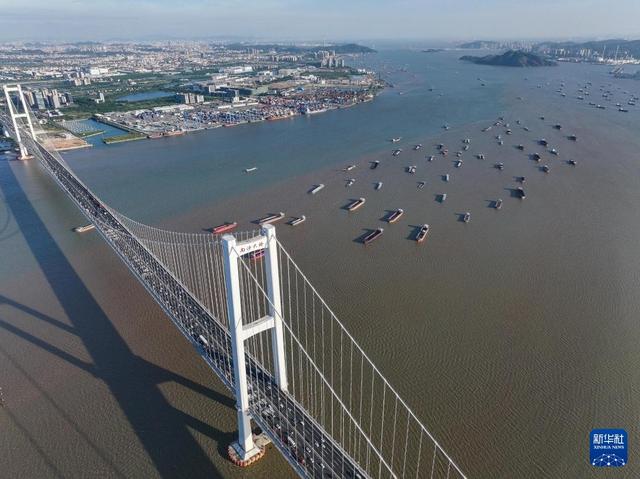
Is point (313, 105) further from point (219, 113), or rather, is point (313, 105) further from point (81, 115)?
point (81, 115)

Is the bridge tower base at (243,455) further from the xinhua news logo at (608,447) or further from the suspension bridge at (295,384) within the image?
the xinhua news logo at (608,447)

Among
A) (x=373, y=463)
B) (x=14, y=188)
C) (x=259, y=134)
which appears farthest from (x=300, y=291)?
(x=259, y=134)

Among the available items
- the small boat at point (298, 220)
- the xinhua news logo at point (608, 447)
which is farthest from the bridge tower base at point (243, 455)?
the small boat at point (298, 220)

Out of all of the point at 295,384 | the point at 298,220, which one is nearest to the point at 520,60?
the point at 298,220

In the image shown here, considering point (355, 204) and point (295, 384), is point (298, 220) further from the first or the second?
point (295, 384)

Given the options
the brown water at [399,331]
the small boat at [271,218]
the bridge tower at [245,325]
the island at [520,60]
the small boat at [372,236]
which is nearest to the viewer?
the bridge tower at [245,325]

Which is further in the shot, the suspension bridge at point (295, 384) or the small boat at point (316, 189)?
the small boat at point (316, 189)
